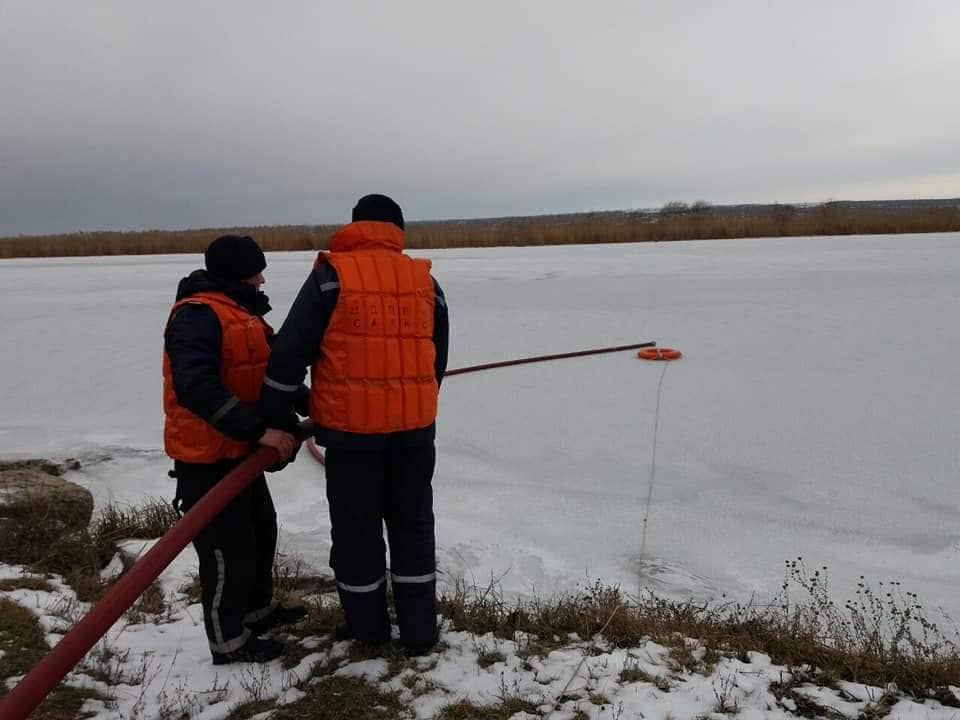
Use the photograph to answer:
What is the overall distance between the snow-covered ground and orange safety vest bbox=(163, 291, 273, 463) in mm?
1355

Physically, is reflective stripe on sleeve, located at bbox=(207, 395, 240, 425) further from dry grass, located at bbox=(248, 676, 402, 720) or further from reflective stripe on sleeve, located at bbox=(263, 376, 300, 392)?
dry grass, located at bbox=(248, 676, 402, 720)

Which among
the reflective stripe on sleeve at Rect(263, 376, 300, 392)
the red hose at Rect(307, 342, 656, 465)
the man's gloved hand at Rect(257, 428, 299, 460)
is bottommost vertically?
the red hose at Rect(307, 342, 656, 465)

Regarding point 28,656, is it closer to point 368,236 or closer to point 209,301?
point 209,301

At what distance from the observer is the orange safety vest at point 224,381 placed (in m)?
2.23

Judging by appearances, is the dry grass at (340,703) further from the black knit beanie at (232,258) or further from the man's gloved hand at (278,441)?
the black knit beanie at (232,258)

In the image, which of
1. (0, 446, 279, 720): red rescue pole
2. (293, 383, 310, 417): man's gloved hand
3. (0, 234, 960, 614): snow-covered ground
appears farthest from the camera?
(0, 234, 960, 614): snow-covered ground

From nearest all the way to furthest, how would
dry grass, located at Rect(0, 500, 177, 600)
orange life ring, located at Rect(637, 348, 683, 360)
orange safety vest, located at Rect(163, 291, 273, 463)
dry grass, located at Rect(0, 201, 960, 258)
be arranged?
orange safety vest, located at Rect(163, 291, 273, 463)
dry grass, located at Rect(0, 500, 177, 600)
orange life ring, located at Rect(637, 348, 683, 360)
dry grass, located at Rect(0, 201, 960, 258)

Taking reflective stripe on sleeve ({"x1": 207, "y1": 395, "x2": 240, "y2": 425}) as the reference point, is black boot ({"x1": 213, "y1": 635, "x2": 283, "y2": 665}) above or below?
below

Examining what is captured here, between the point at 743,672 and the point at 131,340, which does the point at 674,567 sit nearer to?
the point at 743,672

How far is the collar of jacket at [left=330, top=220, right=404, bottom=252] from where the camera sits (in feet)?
7.38

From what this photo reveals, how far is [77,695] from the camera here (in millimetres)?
2189

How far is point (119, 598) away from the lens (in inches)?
70.6

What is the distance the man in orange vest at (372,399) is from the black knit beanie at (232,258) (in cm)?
26

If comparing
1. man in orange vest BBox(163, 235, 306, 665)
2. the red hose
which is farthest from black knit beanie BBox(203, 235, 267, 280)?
the red hose
